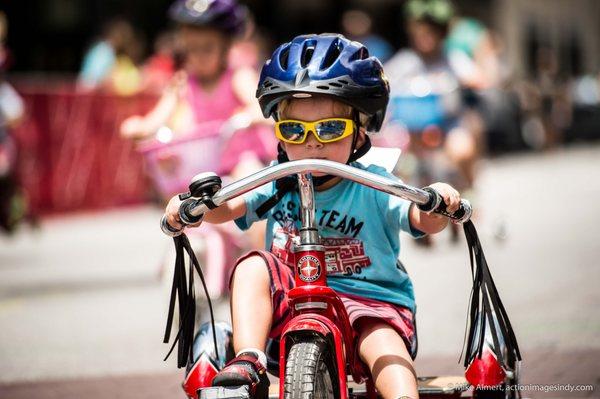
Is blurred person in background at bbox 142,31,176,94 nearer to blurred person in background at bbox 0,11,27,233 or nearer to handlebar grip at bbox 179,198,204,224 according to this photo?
blurred person in background at bbox 0,11,27,233

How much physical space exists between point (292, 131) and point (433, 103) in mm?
7057

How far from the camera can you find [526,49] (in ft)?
126

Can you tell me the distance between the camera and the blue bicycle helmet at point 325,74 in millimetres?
4133

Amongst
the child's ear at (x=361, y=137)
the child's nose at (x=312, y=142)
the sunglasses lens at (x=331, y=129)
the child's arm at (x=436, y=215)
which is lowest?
the child's arm at (x=436, y=215)

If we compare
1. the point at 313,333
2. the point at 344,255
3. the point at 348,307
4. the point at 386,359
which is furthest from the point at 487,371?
the point at 313,333

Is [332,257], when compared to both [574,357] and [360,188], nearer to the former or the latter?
[360,188]

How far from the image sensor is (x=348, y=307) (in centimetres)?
423

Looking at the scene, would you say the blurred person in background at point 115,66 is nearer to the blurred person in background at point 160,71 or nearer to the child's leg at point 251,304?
the blurred person in background at point 160,71

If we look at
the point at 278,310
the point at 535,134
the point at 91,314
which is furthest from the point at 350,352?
the point at 535,134

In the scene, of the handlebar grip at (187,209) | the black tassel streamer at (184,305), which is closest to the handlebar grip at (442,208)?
the handlebar grip at (187,209)

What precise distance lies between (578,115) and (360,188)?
92.7ft

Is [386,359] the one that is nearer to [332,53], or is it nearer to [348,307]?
[348,307]

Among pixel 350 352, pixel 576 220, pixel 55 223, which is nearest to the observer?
pixel 350 352

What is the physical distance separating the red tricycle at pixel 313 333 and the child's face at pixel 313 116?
224 millimetres
